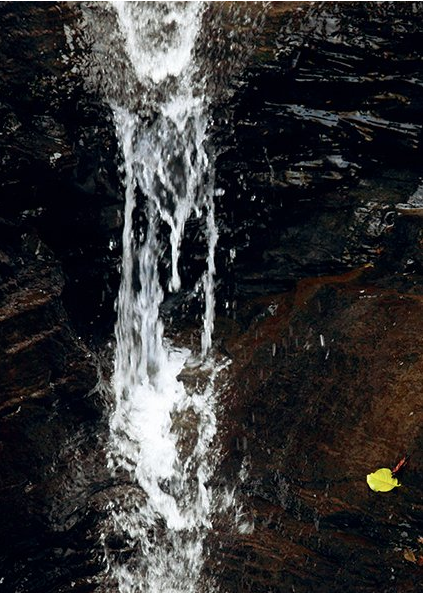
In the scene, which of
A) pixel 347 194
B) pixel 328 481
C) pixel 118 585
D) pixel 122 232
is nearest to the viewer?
pixel 328 481

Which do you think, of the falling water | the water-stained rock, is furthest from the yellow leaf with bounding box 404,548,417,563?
the falling water

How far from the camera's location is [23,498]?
3998mm

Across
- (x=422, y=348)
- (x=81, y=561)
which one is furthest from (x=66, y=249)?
(x=422, y=348)

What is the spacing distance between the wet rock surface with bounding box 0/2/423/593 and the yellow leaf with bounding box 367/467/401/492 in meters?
0.05

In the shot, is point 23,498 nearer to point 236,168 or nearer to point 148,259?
point 148,259

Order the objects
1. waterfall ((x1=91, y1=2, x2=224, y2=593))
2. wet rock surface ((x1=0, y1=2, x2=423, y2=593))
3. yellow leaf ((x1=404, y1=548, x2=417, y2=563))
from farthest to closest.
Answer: waterfall ((x1=91, y1=2, x2=224, y2=593)), wet rock surface ((x1=0, y1=2, x2=423, y2=593)), yellow leaf ((x1=404, y1=548, x2=417, y2=563))

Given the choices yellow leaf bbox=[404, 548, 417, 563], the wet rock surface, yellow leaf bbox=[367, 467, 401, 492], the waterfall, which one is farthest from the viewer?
the waterfall

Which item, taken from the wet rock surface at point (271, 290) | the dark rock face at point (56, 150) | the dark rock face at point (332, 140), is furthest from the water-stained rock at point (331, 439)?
the dark rock face at point (56, 150)

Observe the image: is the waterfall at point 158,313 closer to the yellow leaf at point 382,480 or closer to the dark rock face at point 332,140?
the dark rock face at point 332,140

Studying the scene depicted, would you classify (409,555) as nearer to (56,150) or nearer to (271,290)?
(271,290)

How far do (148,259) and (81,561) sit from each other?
5.88 feet

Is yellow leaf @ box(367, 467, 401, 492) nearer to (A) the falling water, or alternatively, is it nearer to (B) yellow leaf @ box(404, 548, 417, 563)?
(B) yellow leaf @ box(404, 548, 417, 563)

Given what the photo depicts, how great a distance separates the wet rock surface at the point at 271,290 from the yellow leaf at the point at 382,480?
0.16ft

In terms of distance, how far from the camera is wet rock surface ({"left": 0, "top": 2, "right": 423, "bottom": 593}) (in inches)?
151
